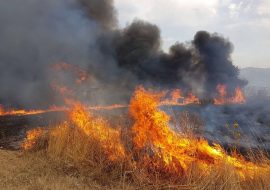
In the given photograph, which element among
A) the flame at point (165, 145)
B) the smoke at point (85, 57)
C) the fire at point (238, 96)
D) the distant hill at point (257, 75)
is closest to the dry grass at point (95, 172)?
the flame at point (165, 145)

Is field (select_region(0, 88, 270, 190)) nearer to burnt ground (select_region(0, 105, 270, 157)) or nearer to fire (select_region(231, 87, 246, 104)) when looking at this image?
burnt ground (select_region(0, 105, 270, 157))

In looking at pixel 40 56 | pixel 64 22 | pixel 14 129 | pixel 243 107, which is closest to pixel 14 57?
pixel 40 56

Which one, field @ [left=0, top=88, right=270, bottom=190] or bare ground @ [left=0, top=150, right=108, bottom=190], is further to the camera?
field @ [left=0, top=88, right=270, bottom=190]

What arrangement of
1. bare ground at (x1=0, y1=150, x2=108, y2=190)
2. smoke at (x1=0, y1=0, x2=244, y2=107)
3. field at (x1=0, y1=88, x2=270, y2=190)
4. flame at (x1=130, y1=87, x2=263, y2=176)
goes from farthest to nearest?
smoke at (x1=0, y1=0, x2=244, y2=107) < flame at (x1=130, y1=87, x2=263, y2=176) < field at (x1=0, y1=88, x2=270, y2=190) < bare ground at (x1=0, y1=150, x2=108, y2=190)

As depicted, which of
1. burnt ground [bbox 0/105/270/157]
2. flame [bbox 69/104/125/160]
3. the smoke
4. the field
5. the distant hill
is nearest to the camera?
the field

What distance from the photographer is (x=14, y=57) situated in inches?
1102

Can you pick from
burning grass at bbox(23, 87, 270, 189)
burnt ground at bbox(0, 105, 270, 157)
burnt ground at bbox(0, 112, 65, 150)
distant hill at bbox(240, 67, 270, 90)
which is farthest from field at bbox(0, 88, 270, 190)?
distant hill at bbox(240, 67, 270, 90)

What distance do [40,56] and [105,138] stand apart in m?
22.1

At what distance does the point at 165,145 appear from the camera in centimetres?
805

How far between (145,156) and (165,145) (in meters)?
0.59

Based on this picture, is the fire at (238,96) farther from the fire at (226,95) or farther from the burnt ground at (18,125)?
the burnt ground at (18,125)

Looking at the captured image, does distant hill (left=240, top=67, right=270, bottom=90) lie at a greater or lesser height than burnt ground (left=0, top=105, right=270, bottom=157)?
greater

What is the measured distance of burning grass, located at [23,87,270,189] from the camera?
6680 millimetres

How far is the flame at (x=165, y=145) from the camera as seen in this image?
7438 mm
